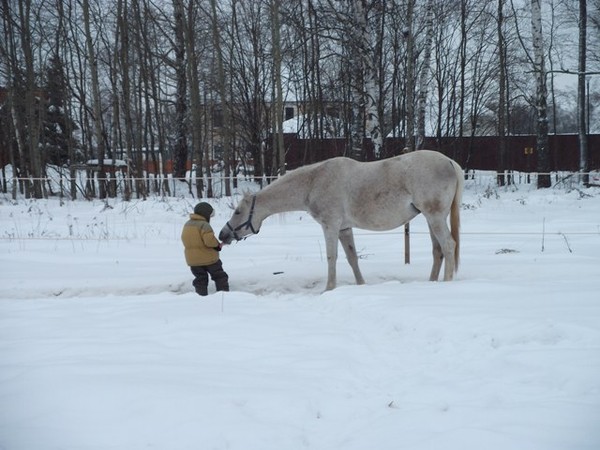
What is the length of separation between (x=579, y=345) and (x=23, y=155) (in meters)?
26.3

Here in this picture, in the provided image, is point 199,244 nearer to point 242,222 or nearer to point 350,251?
point 242,222

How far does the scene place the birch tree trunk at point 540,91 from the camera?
687 inches

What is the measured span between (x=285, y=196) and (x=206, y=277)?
1.55 metres

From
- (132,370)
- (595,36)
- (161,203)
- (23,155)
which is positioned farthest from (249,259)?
(595,36)

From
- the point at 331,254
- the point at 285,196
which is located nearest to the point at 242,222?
the point at 285,196

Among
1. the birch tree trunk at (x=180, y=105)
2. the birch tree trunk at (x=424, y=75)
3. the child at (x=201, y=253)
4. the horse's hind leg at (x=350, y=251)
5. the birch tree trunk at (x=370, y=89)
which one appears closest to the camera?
the child at (x=201, y=253)

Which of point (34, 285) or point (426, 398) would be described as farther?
point (34, 285)

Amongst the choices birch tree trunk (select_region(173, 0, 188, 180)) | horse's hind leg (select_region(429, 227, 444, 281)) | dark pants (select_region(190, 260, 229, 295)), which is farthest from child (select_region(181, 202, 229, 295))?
birch tree trunk (select_region(173, 0, 188, 180))

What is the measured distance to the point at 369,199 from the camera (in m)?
6.49

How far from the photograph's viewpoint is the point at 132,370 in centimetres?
295

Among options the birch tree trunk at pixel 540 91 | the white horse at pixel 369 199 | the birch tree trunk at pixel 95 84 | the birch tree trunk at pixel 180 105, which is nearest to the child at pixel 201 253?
the white horse at pixel 369 199

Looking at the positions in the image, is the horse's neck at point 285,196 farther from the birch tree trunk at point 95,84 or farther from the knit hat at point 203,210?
the birch tree trunk at point 95,84

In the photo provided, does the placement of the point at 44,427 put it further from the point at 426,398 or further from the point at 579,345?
the point at 579,345

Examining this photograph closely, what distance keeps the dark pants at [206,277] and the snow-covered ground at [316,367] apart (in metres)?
0.44
